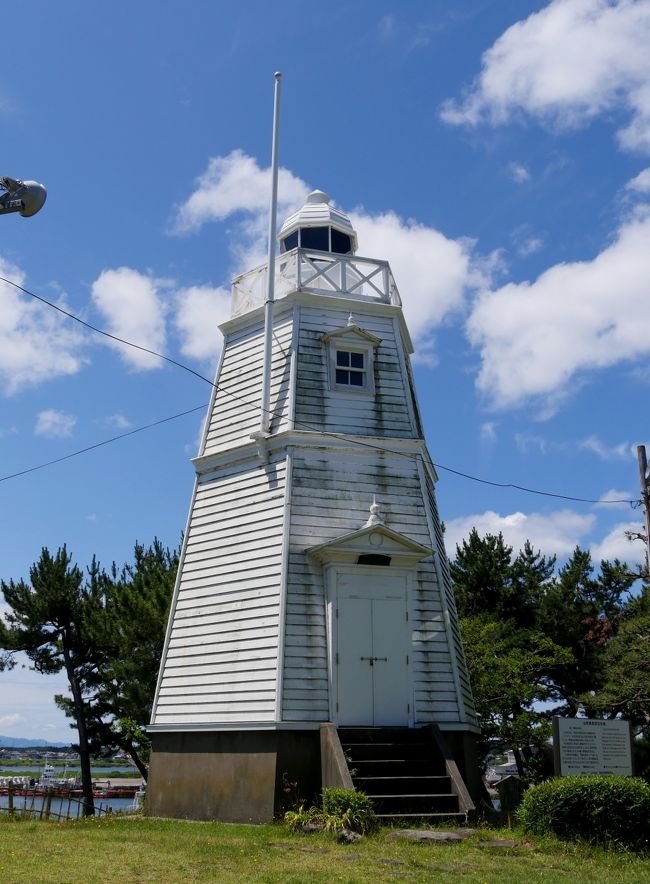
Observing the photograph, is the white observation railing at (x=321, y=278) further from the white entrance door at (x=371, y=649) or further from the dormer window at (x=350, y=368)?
the white entrance door at (x=371, y=649)

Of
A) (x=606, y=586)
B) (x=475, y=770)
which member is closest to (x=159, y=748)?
(x=475, y=770)

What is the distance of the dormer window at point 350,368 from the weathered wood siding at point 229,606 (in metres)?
2.31

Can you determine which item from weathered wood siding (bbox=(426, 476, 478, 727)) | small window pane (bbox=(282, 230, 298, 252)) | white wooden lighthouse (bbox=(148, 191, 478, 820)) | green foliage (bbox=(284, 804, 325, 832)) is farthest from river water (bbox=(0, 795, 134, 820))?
small window pane (bbox=(282, 230, 298, 252))

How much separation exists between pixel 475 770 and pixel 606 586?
22.0 metres

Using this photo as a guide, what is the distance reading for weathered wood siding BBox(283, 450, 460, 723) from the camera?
507 inches

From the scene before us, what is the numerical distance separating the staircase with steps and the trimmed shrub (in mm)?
1682

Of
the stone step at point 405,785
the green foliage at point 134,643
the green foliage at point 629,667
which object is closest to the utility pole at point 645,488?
the green foliage at point 629,667

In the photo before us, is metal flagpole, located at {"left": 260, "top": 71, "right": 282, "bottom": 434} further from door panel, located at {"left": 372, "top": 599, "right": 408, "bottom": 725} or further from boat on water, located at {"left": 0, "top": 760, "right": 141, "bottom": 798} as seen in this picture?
boat on water, located at {"left": 0, "top": 760, "right": 141, "bottom": 798}

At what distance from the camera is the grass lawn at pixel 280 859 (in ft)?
26.3

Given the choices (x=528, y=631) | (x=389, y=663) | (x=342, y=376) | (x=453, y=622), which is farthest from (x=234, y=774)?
(x=528, y=631)

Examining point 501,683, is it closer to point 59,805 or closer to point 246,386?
point 246,386

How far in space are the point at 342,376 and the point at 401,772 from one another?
7206mm

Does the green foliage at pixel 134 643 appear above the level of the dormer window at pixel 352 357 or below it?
below

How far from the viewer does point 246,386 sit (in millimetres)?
16047
